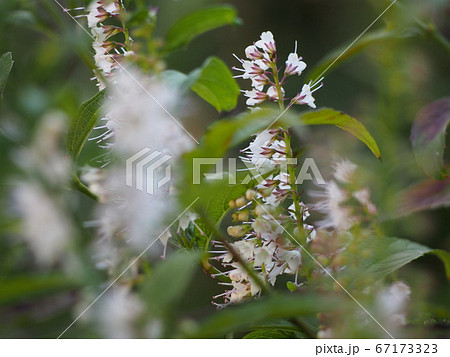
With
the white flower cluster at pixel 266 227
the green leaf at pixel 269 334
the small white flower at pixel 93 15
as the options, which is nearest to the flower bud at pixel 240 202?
the white flower cluster at pixel 266 227

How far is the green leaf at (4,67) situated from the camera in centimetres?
42

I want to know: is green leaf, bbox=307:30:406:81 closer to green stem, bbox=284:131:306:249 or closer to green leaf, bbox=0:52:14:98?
green stem, bbox=284:131:306:249

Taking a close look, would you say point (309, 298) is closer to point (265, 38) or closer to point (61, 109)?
point (61, 109)

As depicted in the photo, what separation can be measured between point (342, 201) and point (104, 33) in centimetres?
26

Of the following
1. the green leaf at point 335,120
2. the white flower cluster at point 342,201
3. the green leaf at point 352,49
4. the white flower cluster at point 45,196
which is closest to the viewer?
the white flower cluster at point 45,196

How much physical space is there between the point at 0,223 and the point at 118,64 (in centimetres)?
22

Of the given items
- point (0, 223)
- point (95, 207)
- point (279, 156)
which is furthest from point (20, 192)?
point (279, 156)

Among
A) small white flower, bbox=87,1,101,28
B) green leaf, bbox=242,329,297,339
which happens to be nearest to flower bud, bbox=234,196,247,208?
green leaf, bbox=242,329,297,339

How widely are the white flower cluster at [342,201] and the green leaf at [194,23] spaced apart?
18cm

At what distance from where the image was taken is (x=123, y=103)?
35cm

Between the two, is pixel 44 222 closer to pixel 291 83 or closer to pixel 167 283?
pixel 167 283

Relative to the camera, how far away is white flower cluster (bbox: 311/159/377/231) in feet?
1.63

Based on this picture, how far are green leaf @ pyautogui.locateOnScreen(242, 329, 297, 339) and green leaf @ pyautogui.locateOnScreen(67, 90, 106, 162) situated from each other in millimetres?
205

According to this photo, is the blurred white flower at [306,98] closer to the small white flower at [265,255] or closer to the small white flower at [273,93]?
the small white flower at [273,93]
